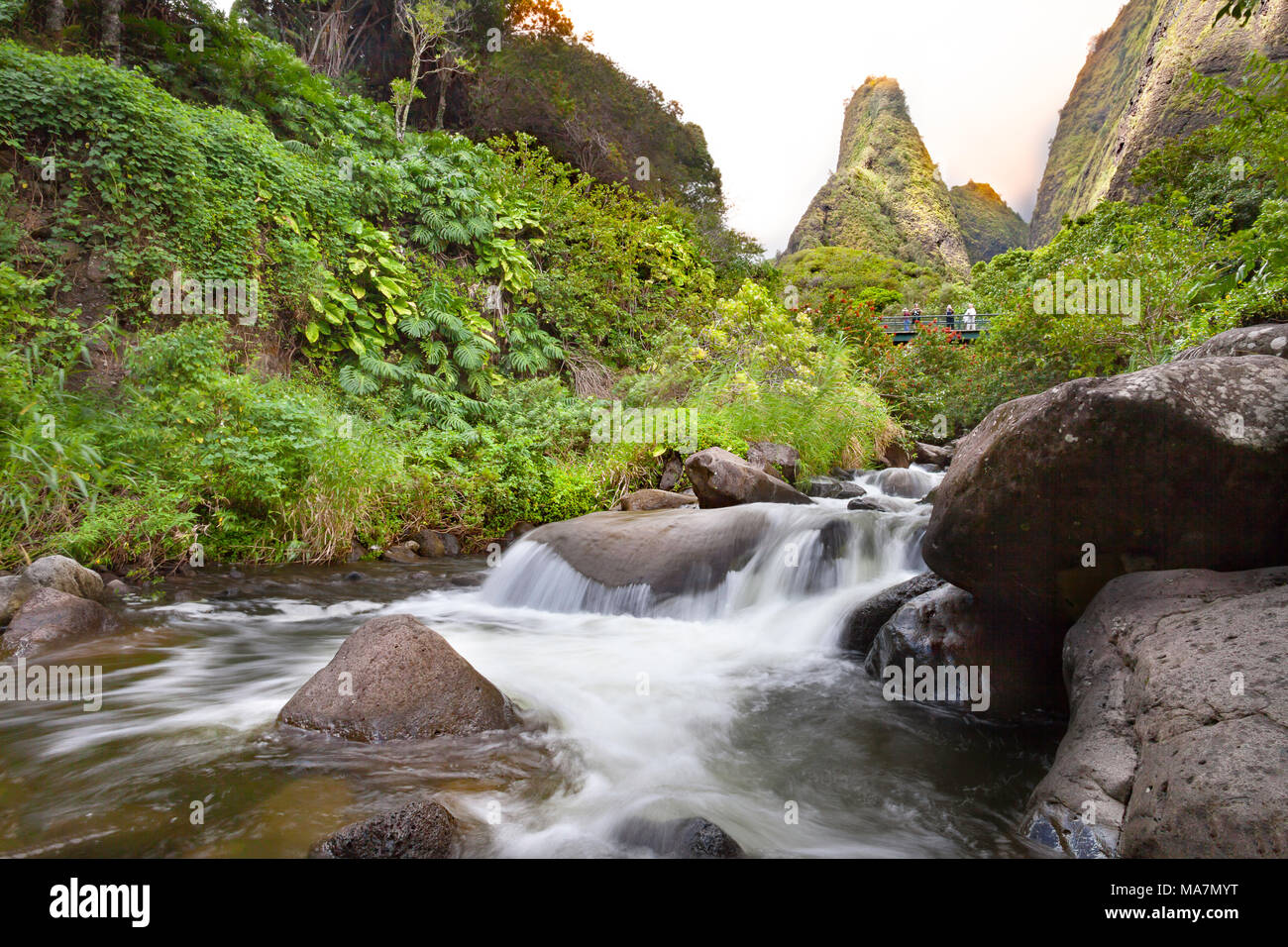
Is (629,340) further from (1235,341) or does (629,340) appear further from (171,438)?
(1235,341)

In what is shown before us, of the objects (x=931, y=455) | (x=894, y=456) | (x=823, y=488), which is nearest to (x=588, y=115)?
(x=894, y=456)

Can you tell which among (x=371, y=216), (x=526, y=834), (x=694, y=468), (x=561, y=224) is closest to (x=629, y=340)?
(x=561, y=224)

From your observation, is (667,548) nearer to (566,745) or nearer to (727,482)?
(727,482)

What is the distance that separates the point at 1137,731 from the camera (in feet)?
7.79

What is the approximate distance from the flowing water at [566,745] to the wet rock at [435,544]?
2.25m

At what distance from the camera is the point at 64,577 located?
197 inches

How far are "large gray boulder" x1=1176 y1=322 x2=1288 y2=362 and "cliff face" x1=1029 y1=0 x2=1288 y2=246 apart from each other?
1743 millimetres

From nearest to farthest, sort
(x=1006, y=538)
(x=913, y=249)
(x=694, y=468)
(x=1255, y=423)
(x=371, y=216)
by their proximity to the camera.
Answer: (x=1255, y=423)
(x=1006, y=538)
(x=694, y=468)
(x=371, y=216)
(x=913, y=249)

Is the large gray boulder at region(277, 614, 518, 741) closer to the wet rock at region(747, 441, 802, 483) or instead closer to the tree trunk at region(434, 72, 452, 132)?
the wet rock at region(747, 441, 802, 483)

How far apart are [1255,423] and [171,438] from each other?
8.33m

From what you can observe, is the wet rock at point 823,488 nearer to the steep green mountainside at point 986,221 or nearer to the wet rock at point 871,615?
the wet rock at point 871,615

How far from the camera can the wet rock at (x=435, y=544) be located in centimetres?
821

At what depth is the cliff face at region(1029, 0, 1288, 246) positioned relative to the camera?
29000mm
